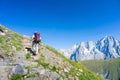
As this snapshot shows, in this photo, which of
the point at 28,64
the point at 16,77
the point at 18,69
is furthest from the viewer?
the point at 28,64

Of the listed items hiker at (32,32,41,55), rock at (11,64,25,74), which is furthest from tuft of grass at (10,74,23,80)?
hiker at (32,32,41,55)

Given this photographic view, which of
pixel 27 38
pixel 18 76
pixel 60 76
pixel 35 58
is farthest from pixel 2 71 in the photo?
pixel 27 38

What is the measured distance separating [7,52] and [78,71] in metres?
9.49

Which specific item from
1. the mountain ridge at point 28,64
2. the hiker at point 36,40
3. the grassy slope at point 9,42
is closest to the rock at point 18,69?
the mountain ridge at point 28,64

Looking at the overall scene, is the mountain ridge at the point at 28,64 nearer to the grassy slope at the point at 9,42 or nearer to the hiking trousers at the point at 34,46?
the grassy slope at the point at 9,42

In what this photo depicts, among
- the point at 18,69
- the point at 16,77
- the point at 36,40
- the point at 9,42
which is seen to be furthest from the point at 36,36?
the point at 16,77

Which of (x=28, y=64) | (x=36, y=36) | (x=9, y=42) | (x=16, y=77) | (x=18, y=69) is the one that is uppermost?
(x=36, y=36)

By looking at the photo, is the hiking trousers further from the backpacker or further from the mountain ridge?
the mountain ridge

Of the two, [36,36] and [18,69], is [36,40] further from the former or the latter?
[18,69]

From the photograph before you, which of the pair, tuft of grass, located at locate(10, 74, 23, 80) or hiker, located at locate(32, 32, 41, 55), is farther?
hiker, located at locate(32, 32, 41, 55)

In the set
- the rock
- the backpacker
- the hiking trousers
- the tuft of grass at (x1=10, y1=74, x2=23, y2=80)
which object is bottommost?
the tuft of grass at (x1=10, y1=74, x2=23, y2=80)

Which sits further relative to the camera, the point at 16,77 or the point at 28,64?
the point at 28,64

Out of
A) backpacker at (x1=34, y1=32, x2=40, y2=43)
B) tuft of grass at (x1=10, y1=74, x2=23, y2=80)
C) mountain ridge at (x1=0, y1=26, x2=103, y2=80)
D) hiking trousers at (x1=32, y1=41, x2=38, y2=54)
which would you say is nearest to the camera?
tuft of grass at (x1=10, y1=74, x2=23, y2=80)

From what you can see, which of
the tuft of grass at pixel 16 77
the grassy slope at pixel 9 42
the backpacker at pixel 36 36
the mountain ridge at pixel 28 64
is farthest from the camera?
the grassy slope at pixel 9 42
